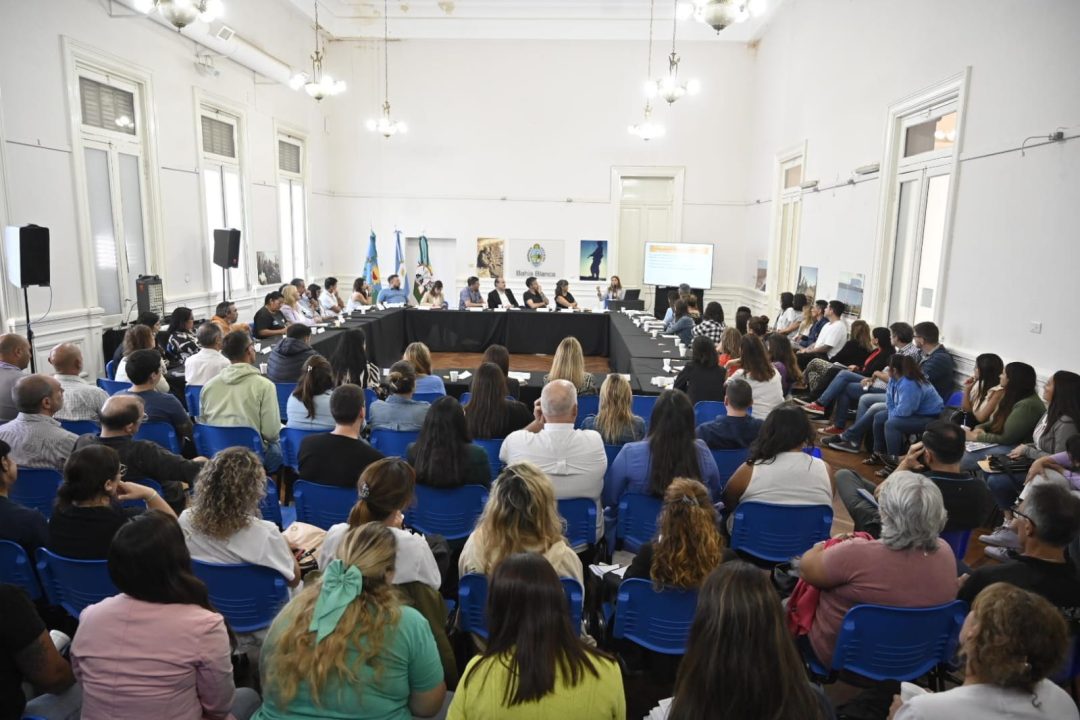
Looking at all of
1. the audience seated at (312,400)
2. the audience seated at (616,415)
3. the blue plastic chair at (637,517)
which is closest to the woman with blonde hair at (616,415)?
the audience seated at (616,415)

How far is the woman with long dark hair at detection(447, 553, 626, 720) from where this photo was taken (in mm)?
1541

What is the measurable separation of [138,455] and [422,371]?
2.19 m

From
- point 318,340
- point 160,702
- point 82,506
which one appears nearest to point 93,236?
point 318,340

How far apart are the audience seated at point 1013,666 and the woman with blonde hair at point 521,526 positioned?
1.11 metres

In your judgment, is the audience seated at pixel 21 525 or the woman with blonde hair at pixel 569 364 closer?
the audience seated at pixel 21 525

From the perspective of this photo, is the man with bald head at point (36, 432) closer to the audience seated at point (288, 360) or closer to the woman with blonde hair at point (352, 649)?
the audience seated at point (288, 360)

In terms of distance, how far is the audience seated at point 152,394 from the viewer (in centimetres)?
411

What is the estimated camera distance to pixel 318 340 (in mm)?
7809

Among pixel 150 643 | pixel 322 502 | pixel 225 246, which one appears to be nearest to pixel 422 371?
pixel 322 502

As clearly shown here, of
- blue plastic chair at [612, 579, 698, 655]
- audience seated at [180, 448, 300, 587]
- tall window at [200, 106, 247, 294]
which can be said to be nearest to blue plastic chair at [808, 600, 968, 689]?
blue plastic chair at [612, 579, 698, 655]

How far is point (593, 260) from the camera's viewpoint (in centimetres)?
1464

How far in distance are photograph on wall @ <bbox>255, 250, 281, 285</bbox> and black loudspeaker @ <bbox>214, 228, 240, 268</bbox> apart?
1.65m

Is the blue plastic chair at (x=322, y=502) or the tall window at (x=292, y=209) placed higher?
the tall window at (x=292, y=209)

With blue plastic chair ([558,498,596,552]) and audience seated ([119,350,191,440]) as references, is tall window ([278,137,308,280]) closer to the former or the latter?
audience seated ([119,350,191,440])
